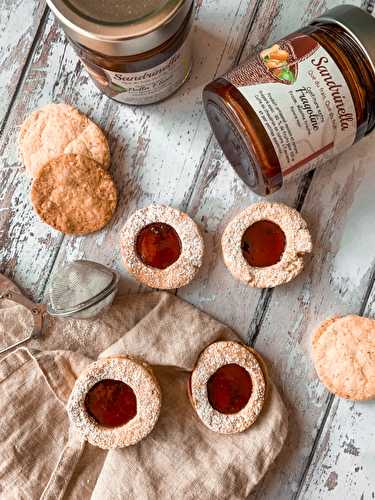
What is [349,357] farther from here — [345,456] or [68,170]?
[68,170]

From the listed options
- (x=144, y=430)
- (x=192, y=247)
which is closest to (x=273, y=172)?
(x=192, y=247)

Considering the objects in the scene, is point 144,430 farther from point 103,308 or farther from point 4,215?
point 4,215

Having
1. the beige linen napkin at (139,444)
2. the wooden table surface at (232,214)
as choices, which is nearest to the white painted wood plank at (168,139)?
the wooden table surface at (232,214)

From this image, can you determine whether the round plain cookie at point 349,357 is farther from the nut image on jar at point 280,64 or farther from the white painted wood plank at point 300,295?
the nut image on jar at point 280,64

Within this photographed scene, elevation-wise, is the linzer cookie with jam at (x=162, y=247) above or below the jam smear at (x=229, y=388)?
above

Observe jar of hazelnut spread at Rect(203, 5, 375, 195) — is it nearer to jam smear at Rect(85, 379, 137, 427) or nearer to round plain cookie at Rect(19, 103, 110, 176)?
round plain cookie at Rect(19, 103, 110, 176)

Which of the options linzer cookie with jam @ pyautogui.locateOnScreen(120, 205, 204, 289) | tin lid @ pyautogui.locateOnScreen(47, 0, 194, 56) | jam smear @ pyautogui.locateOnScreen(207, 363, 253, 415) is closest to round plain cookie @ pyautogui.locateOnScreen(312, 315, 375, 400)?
jam smear @ pyautogui.locateOnScreen(207, 363, 253, 415)
